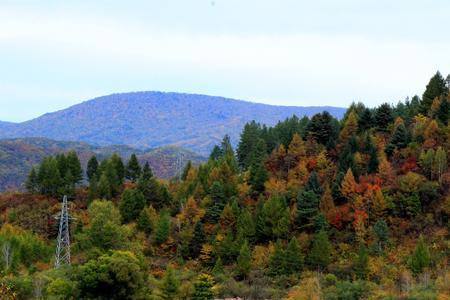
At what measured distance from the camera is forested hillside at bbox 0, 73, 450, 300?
120ft

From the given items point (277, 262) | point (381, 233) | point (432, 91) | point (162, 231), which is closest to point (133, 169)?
point (162, 231)

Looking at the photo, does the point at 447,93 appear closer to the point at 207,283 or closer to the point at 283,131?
the point at 283,131

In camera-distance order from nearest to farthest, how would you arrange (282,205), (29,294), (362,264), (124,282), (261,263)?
(124,282)
(29,294)
(362,264)
(261,263)
(282,205)

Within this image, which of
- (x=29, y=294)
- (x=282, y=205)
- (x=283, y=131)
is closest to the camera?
(x=29, y=294)

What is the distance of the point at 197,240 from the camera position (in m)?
49.5

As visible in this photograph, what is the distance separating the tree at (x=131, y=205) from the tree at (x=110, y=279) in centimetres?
2394

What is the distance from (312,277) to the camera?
4212 centimetres

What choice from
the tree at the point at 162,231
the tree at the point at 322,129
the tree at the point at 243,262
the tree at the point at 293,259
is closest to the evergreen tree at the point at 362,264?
the tree at the point at 293,259

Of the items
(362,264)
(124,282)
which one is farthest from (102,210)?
(362,264)

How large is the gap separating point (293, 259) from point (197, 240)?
31.2ft

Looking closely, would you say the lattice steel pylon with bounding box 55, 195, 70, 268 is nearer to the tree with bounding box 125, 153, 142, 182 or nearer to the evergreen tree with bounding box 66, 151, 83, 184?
the evergreen tree with bounding box 66, 151, 83, 184

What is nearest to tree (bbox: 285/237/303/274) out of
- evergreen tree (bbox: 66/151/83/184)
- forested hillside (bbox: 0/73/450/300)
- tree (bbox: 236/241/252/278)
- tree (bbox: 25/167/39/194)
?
forested hillside (bbox: 0/73/450/300)

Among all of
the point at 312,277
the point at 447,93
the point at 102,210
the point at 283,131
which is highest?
the point at 447,93

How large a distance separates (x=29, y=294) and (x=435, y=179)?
111 ft
